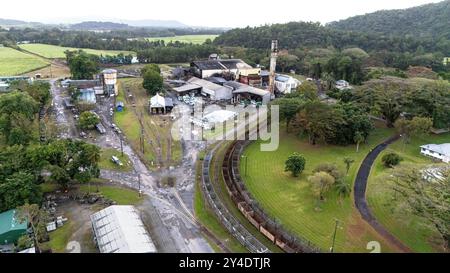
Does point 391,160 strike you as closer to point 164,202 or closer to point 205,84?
point 164,202

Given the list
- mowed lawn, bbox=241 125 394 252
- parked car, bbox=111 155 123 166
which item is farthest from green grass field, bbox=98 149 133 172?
mowed lawn, bbox=241 125 394 252

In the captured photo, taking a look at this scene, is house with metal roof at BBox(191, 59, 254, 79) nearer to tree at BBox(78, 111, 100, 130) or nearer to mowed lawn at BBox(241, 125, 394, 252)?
tree at BBox(78, 111, 100, 130)

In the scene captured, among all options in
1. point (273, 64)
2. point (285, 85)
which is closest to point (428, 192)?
point (273, 64)
